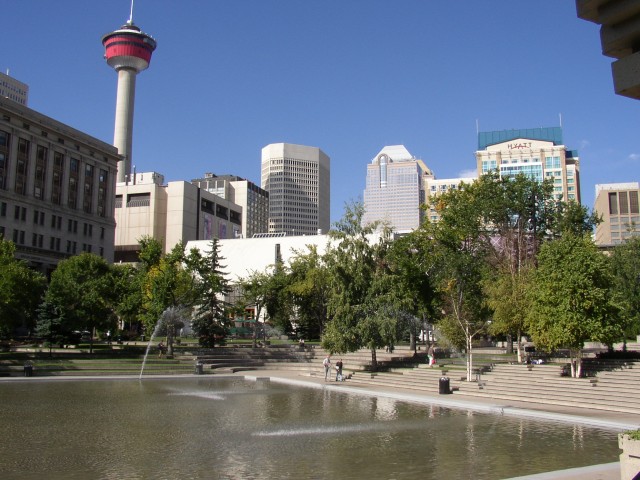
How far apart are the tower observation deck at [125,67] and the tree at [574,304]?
163229mm

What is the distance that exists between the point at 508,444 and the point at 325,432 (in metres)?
6.28

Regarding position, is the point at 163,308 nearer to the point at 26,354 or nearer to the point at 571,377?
the point at 26,354

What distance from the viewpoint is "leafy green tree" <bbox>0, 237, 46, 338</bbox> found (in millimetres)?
49156

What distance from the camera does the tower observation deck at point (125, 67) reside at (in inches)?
7121

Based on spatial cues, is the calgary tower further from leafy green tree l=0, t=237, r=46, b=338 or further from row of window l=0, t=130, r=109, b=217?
leafy green tree l=0, t=237, r=46, b=338

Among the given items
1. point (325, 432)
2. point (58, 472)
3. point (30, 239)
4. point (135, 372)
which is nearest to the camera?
point (58, 472)

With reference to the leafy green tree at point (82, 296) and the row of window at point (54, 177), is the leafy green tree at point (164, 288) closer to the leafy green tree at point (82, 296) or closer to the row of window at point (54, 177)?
the leafy green tree at point (82, 296)

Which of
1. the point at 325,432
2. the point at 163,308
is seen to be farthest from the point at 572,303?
the point at 163,308

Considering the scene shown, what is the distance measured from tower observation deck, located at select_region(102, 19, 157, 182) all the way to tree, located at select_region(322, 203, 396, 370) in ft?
481

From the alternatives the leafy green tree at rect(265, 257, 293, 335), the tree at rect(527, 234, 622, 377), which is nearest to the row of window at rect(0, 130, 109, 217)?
the leafy green tree at rect(265, 257, 293, 335)

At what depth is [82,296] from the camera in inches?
2186

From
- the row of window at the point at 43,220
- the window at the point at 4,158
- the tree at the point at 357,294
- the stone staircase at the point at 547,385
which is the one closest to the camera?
the stone staircase at the point at 547,385

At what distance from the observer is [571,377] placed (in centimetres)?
3148

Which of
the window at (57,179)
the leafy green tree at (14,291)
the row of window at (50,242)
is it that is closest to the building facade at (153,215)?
the row of window at (50,242)
